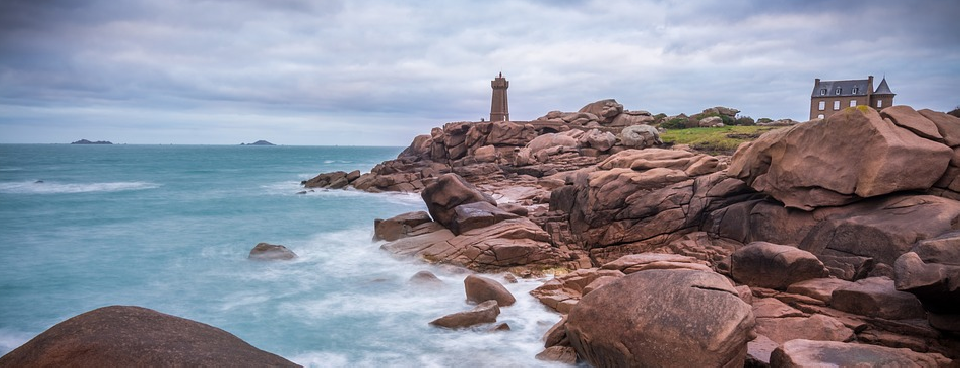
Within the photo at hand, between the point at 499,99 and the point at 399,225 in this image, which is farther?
the point at 499,99

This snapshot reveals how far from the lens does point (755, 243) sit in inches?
457

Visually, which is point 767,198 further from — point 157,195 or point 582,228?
point 157,195

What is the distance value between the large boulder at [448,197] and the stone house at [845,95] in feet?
118

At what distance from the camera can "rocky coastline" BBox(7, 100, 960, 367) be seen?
25.7 feet

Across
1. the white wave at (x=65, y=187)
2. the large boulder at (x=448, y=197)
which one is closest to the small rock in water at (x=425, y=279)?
the large boulder at (x=448, y=197)

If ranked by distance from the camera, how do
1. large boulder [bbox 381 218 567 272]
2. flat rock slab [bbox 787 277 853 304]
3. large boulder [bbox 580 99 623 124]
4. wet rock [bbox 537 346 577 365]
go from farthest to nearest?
1. large boulder [bbox 580 99 623 124]
2. large boulder [bbox 381 218 567 272]
3. wet rock [bbox 537 346 577 365]
4. flat rock slab [bbox 787 277 853 304]

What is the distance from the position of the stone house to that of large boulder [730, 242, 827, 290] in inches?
1534

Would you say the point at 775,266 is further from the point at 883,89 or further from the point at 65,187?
the point at 65,187

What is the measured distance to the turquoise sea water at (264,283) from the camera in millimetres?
12109

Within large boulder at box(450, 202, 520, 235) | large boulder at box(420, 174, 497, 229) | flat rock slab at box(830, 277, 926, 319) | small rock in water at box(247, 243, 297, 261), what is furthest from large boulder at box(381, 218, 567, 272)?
flat rock slab at box(830, 277, 926, 319)

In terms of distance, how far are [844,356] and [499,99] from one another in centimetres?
6001

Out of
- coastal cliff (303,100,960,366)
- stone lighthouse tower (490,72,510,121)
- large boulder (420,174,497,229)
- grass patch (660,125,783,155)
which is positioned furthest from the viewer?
stone lighthouse tower (490,72,510,121)

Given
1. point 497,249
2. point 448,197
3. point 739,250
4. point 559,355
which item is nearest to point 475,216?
point 448,197

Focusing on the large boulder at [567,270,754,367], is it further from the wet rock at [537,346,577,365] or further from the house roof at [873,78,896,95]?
the house roof at [873,78,896,95]
